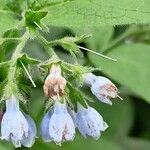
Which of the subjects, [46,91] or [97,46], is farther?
[97,46]

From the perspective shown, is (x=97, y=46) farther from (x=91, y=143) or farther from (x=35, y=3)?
(x=35, y=3)

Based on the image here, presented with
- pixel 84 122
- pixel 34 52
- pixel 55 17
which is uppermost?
pixel 55 17

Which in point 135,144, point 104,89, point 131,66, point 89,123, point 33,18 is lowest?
point 135,144

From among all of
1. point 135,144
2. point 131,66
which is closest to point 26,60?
point 131,66

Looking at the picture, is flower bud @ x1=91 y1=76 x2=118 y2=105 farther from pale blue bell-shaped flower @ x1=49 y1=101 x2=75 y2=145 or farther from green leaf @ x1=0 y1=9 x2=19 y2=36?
green leaf @ x1=0 y1=9 x2=19 y2=36

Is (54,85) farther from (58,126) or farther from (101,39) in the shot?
(101,39)

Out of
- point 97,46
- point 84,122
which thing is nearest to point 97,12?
point 84,122
